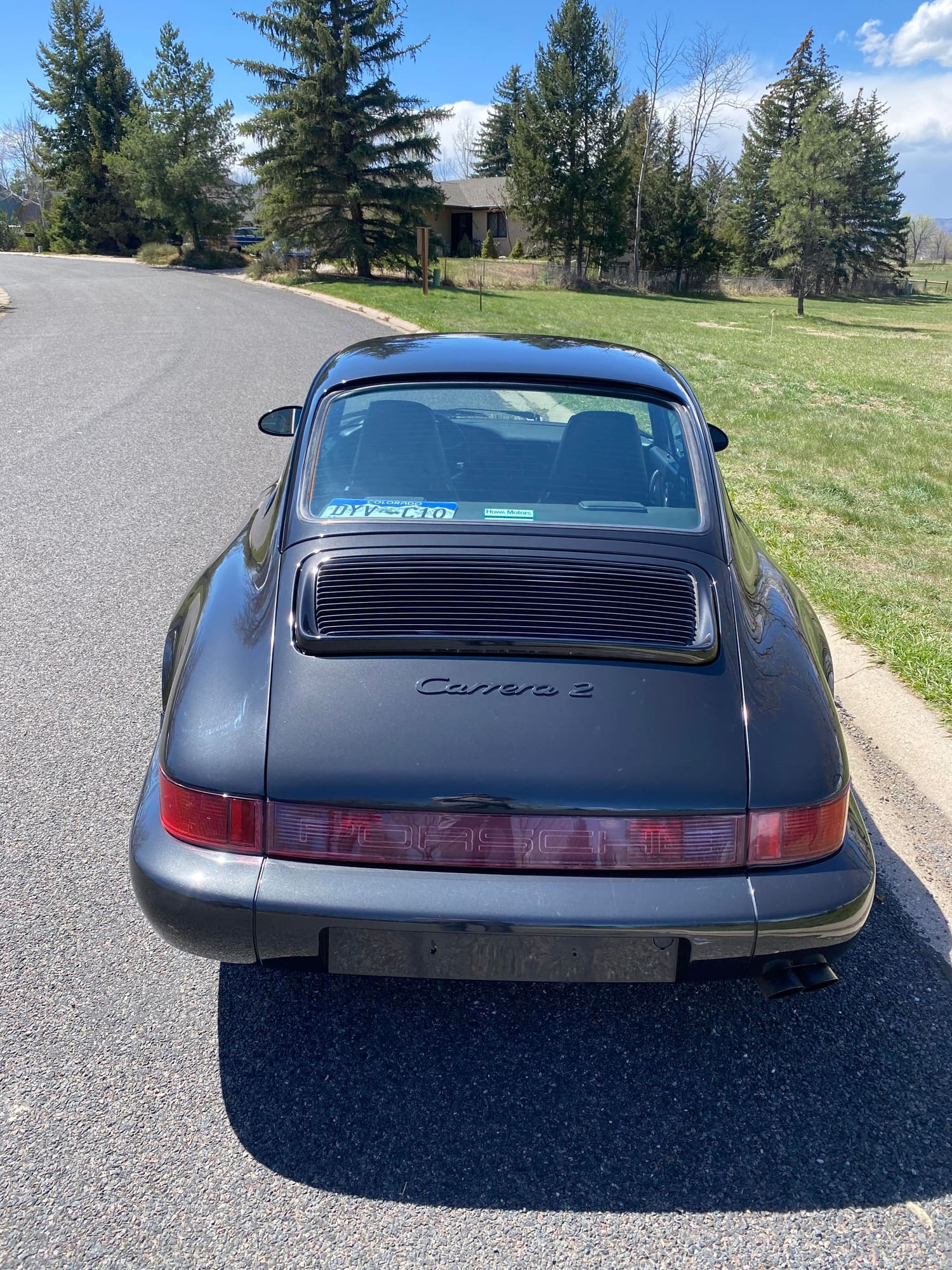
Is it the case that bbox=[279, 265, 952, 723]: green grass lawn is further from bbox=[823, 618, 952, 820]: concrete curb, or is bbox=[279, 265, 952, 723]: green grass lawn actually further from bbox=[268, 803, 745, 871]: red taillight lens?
bbox=[268, 803, 745, 871]: red taillight lens

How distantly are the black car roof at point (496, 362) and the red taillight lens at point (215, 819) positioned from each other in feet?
5.38

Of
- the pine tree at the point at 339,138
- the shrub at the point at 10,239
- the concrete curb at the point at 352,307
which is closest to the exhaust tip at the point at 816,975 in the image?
the concrete curb at the point at 352,307

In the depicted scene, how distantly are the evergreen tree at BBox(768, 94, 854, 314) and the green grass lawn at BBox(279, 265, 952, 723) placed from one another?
12.3 metres

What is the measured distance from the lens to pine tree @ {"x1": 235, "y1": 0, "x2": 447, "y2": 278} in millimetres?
35156

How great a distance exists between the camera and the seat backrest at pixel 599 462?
2.89 m

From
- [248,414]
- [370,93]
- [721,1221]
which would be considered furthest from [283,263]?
[721,1221]

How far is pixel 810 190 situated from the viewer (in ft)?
132

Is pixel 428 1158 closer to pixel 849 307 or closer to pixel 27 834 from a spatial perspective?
pixel 27 834

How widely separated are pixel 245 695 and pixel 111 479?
6.03 metres

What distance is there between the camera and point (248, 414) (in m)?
10.4

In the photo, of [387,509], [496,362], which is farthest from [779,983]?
[496,362]

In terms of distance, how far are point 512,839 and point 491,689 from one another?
342 millimetres

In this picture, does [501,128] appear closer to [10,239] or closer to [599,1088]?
[10,239]

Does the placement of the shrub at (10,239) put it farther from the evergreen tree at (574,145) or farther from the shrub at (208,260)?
the evergreen tree at (574,145)
